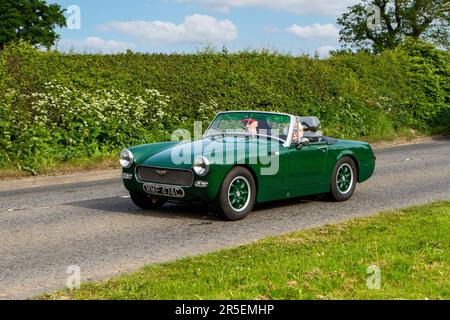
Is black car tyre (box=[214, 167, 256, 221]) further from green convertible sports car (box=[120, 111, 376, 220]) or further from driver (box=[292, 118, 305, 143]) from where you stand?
driver (box=[292, 118, 305, 143])

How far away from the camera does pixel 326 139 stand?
10.4m

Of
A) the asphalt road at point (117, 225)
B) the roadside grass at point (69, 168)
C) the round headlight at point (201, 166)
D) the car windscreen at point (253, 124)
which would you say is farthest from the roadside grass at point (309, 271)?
the roadside grass at point (69, 168)

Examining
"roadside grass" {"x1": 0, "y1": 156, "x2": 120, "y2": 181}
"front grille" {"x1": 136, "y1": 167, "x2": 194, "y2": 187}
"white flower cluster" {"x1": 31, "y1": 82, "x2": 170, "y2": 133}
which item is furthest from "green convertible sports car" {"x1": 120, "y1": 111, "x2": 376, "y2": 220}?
"white flower cluster" {"x1": 31, "y1": 82, "x2": 170, "y2": 133}

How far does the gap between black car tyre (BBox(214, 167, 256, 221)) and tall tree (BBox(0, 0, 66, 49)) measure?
1570 inches

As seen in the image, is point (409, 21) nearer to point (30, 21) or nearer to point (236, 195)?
point (30, 21)

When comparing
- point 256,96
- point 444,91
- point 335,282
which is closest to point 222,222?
point 335,282

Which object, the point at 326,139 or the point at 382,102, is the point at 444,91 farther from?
the point at 326,139

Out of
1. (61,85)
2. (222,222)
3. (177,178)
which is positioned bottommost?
(222,222)

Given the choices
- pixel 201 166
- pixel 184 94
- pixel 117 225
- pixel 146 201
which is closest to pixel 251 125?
pixel 201 166

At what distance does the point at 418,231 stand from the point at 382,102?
19.1 meters

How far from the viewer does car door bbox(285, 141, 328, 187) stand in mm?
9646

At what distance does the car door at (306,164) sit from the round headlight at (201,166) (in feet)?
4.82

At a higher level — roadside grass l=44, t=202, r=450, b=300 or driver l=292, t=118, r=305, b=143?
driver l=292, t=118, r=305, b=143

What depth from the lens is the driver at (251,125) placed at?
396 inches
